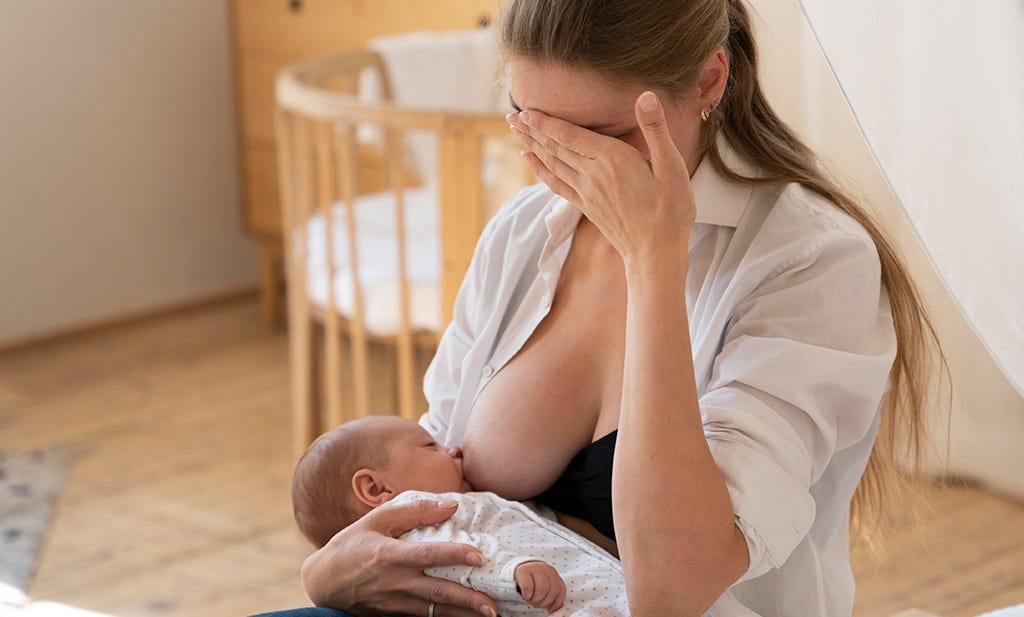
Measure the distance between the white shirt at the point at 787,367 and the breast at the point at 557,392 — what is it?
4.2 inches

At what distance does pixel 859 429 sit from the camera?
3.92 feet

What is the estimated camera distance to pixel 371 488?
54.7 inches

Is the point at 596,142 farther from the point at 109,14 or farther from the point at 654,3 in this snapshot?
the point at 109,14

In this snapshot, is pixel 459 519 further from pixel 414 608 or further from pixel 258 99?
pixel 258 99

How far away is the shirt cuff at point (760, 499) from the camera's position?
111 centimetres

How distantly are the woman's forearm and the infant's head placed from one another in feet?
1.05

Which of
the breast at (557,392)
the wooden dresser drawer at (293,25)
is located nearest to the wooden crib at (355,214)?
the wooden dresser drawer at (293,25)

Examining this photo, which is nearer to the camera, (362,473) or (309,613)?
(309,613)

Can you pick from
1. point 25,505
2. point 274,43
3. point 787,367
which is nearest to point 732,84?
point 787,367

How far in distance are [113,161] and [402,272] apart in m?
1.90

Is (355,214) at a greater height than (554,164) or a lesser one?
lesser

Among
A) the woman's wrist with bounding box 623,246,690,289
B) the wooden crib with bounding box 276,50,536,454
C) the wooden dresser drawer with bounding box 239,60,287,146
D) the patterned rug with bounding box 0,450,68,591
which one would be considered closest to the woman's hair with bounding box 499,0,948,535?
the woman's wrist with bounding box 623,246,690,289

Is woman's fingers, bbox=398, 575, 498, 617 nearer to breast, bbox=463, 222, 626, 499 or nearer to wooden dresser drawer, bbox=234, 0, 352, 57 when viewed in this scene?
breast, bbox=463, 222, 626, 499

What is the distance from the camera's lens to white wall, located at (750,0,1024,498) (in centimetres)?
189
